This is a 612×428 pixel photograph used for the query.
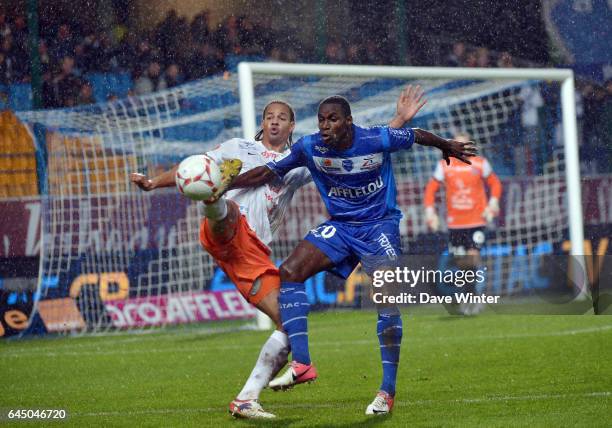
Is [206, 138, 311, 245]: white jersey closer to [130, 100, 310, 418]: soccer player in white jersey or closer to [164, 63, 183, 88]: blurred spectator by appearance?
[130, 100, 310, 418]: soccer player in white jersey

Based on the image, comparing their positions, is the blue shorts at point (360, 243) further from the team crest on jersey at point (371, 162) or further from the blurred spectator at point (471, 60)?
the blurred spectator at point (471, 60)

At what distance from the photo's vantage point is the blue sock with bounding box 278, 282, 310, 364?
6.62m

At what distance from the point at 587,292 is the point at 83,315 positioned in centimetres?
553

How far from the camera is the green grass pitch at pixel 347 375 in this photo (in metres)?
6.69

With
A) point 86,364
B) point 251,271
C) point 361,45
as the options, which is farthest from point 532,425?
point 361,45

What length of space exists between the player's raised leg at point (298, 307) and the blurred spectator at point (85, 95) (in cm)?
967

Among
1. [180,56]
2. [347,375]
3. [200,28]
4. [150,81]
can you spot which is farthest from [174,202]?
[347,375]

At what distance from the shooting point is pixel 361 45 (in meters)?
18.8

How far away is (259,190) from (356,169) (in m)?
0.84

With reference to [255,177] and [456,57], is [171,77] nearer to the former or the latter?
[456,57]

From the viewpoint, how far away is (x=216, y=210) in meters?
6.48

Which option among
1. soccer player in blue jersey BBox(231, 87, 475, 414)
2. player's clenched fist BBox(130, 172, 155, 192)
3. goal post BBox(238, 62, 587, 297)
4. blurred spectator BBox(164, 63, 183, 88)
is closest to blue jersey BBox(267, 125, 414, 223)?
soccer player in blue jersey BBox(231, 87, 475, 414)

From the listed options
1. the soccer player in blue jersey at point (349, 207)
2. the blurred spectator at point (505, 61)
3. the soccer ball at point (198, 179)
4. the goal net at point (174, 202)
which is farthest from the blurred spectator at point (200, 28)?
the soccer ball at point (198, 179)

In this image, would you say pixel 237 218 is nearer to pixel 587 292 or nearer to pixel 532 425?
pixel 532 425
